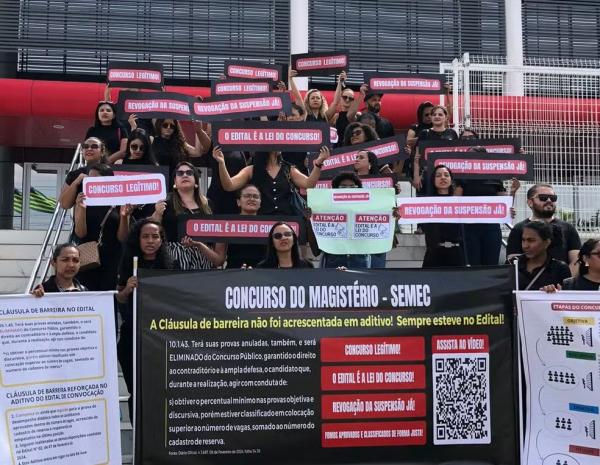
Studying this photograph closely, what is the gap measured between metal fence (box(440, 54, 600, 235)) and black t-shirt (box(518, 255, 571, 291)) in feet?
13.9

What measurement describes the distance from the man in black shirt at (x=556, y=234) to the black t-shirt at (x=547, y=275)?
0.49m

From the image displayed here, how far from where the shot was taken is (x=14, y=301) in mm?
5086

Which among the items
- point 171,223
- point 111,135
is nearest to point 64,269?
point 171,223

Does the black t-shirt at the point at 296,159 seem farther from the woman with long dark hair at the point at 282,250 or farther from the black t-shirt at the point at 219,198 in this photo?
the woman with long dark hair at the point at 282,250

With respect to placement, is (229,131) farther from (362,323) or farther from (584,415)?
(584,415)

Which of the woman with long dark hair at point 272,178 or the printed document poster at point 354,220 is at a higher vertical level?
the woman with long dark hair at point 272,178

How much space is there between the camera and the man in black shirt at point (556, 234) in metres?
6.67

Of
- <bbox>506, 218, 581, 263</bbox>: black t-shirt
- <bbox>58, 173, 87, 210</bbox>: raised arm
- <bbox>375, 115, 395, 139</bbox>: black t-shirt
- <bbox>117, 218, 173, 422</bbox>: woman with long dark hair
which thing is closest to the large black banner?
<bbox>117, 218, 173, 422</bbox>: woman with long dark hair

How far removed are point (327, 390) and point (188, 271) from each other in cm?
126

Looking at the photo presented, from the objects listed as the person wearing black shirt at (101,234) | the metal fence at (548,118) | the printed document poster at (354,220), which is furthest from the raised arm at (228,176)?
the metal fence at (548,118)

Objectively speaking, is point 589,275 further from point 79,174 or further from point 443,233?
point 79,174

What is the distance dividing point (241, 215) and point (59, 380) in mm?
2069

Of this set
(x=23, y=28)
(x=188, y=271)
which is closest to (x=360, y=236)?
(x=188, y=271)

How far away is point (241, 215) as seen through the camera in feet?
21.4
